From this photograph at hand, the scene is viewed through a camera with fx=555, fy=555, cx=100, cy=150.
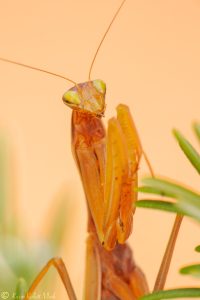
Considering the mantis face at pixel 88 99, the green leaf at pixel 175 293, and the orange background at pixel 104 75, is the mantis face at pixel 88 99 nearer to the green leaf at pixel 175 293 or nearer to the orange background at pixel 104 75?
the green leaf at pixel 175 293

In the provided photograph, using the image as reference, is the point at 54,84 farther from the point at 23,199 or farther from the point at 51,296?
the point at 51,296

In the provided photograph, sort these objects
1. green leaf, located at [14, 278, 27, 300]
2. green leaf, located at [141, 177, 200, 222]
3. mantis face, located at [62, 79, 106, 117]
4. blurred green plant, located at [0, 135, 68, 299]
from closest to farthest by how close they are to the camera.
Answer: green leaf, located at [141, 177, 200, 222], green leaf, located at [14, 278, 27, 300], mantis face, located at [62, 79, 106, 117], blurred green plant, located at [0, 135, 68, 299]

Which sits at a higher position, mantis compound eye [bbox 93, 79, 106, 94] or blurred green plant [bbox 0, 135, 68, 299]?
mantis compound eye [bbox 93, 79, 106, 94]

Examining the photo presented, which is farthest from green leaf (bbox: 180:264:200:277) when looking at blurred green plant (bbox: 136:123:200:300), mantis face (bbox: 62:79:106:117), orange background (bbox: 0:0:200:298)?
orange background (bbox: 0:0:200:298)

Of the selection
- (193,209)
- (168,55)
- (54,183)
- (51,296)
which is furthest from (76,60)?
(193,209)

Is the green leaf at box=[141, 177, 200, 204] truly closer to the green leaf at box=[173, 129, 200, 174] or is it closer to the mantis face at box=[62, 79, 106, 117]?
the green leaf at box=[173, 129, 200, 174]
